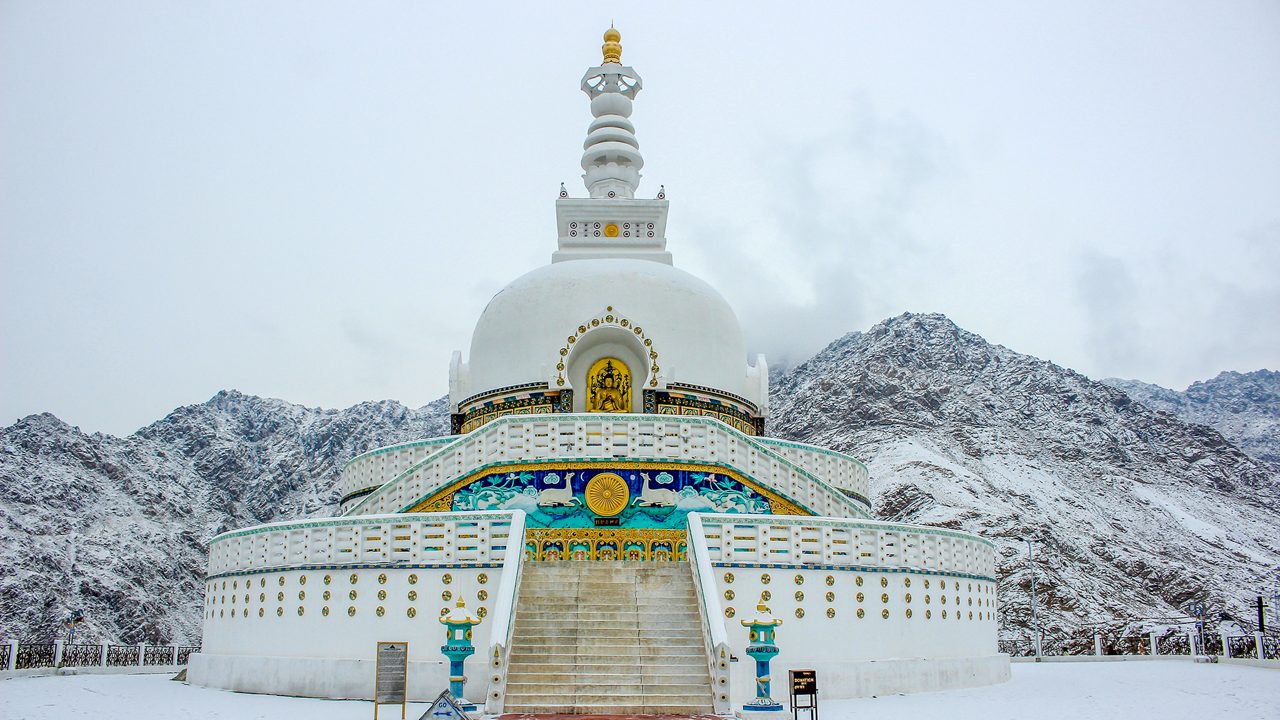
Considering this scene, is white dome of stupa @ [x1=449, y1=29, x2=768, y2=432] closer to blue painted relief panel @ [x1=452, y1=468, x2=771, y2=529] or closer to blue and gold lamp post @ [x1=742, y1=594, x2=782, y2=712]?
blue painted relief panel @ [x1=452, y1=468, x2=771, y2=529]

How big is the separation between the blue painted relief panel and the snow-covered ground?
417 cm

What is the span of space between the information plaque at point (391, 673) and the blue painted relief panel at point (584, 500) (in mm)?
5637

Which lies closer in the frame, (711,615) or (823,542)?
(711,615)

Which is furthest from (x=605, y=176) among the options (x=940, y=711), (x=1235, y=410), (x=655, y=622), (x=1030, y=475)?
(x=1235, y=410)

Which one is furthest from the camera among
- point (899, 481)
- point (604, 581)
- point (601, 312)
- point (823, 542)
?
point (899, 481)

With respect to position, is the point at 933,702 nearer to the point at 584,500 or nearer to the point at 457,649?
the point at 584,500

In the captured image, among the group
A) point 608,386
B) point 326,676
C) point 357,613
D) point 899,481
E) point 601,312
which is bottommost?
point 326,676

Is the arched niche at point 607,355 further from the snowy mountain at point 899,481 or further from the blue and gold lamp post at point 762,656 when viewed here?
the snowy mountain at point 899,481

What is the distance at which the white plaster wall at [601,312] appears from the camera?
23.5m

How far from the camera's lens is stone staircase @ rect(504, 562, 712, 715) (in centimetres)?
1270

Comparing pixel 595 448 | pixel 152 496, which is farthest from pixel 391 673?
pixel 152 496

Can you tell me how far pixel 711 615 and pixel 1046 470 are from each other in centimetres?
6032

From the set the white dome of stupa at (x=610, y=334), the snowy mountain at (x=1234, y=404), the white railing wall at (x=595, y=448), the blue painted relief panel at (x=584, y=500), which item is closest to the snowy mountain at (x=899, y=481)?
the snowy mountain at (x=1234, y=404)

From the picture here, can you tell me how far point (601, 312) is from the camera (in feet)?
77.5
